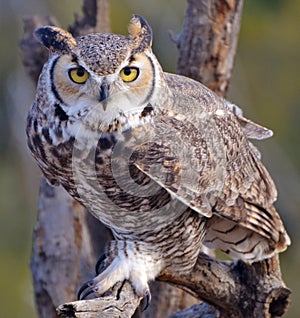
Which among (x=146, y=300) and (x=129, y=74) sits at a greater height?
(x=129, y=74)

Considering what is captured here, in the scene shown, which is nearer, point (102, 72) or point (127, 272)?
point (102, 72)

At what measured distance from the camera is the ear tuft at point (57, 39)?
2615 mm

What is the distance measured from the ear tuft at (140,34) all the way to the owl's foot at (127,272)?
72 cm

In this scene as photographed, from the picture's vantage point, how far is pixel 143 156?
272 centimetres

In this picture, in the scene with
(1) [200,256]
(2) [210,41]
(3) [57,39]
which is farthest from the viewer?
(2) [210,41]

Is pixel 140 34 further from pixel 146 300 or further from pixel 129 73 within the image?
pixel 146 300

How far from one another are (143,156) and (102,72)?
33 centimetres

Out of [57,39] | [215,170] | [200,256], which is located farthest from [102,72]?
[200,256]

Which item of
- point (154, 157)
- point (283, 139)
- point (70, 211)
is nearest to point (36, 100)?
point (154, 157)

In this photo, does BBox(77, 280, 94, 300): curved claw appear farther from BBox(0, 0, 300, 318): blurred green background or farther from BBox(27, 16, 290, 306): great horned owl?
BBox(0, 0, 300, 318): blurred green background

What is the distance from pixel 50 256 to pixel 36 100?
4.16 feet

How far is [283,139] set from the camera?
8.37 m

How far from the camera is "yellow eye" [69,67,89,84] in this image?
8.41 ft

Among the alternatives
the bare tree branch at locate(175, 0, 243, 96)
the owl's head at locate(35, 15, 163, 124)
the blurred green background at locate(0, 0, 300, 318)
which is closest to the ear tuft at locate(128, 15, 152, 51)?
the owl's head at locate(35, 15, 163, 124)
